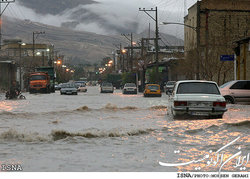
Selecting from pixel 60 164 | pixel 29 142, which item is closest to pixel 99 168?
pixel 60 164

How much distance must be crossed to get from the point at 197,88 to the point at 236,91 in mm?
9640

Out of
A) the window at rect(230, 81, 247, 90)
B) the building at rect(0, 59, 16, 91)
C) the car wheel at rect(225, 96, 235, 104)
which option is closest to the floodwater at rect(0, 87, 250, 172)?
the car wheel at rect(225, 96, 235, 104)

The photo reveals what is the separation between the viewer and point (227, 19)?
2886 inches

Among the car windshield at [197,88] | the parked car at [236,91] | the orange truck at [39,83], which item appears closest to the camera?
the car windshield at [197,88]

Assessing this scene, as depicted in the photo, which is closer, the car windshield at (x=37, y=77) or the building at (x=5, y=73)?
the car windshield at (x=37, y=77)

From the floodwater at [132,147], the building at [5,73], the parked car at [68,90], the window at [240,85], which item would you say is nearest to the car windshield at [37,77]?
the parked car at [68,90]

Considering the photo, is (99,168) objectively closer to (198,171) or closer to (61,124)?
(198,171)

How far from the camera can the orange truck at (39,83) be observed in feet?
201

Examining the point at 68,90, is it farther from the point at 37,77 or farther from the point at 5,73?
the point at 5,73

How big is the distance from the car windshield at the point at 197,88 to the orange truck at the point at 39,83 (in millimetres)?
45374

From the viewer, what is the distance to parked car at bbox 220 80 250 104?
26.1 m

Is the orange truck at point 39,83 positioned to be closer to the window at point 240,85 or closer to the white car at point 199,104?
the window at point 240,85

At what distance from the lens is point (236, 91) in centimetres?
2630

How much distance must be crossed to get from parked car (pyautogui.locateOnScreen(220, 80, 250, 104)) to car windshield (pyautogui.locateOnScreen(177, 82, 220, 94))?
29.6 feet
